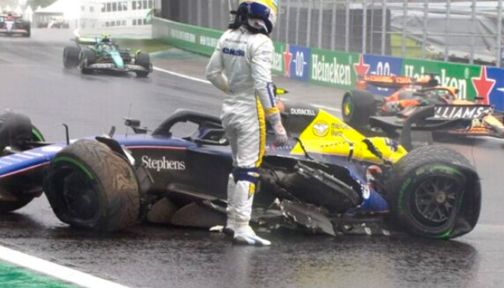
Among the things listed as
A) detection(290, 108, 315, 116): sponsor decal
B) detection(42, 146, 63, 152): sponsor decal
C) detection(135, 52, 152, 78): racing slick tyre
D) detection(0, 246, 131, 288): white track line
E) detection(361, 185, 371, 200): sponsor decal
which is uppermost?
detection(290, 108, 315, 116): sponsor decal

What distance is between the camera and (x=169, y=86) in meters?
26.2

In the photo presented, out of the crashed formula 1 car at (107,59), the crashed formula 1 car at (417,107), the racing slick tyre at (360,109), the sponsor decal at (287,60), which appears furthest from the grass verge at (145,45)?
the racing slick tyre at (360,109)

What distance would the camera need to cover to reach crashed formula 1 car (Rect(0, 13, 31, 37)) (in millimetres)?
51719

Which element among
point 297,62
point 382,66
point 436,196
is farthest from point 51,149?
point 297,62

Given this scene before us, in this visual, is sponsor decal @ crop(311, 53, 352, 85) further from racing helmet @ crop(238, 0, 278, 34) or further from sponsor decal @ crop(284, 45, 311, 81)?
racing helmet @ crop(238, 0, 278, 34)

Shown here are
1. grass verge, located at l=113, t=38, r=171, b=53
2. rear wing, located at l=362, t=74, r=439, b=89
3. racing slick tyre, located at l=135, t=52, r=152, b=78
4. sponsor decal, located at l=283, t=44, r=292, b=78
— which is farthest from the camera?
grass verge, located at l=113, t=38, r=171, b=53

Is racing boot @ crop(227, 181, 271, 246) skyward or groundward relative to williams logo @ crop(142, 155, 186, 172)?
groundward

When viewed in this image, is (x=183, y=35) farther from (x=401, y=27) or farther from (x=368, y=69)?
(x=401, y=27)

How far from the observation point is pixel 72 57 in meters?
29.5

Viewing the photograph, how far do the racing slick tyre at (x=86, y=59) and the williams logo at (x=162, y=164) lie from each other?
66.2 feet

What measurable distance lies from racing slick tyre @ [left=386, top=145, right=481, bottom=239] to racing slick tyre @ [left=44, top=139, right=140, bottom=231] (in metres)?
1.96

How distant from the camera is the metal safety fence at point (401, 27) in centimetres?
2306

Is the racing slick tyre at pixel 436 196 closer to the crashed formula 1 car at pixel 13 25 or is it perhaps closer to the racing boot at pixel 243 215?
the racing boot at pixel 243 215

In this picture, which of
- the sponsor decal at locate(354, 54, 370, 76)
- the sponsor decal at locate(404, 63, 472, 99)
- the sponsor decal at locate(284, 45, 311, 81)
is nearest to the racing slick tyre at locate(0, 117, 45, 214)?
the sponsor decal at locate(404, 63, 472, 99)
